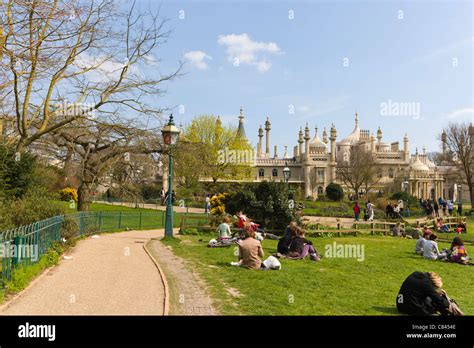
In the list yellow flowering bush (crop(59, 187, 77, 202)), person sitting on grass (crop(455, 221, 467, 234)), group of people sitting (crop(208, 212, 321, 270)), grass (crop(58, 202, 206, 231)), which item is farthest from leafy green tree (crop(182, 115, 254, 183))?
group of people sitting (crop(208, 212, 321, 270))

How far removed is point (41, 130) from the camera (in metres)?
11.0

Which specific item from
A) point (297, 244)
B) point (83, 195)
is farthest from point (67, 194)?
point (297, 244)

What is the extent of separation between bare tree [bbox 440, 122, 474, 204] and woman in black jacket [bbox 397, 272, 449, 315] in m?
44.7

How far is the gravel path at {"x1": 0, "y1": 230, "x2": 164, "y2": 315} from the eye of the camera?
6430 mm

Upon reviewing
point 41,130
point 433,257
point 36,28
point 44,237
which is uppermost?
point 36,28

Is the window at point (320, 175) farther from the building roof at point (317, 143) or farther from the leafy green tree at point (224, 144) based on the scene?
the leafy green tree at point (224, 144)

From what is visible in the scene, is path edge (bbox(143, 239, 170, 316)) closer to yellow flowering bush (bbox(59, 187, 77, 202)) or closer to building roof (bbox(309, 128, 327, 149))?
yellow flowering bush (bbox(59, 187, 77, 202))

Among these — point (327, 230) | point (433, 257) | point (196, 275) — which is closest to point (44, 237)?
point (196, 275)

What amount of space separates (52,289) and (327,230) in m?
13.8

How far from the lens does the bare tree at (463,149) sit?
45.8 m

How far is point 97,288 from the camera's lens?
7.78 metres

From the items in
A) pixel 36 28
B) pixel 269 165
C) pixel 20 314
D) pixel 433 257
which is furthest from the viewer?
pixel 269 165

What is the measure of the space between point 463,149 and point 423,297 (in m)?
46.3
